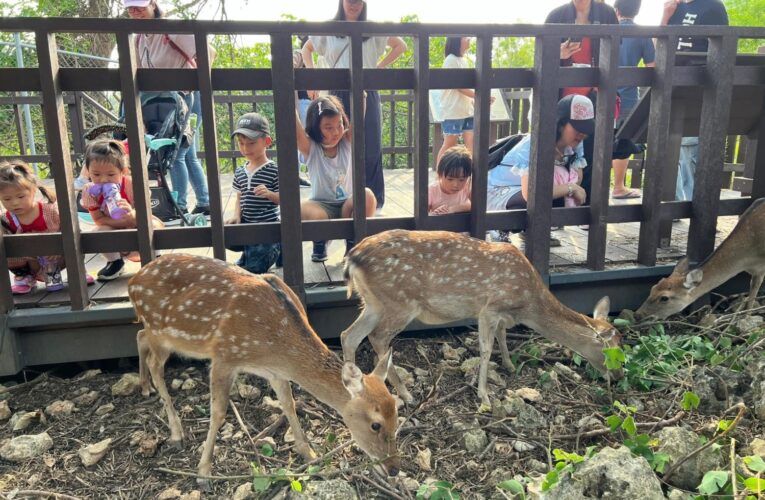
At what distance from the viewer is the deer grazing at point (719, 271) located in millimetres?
4754

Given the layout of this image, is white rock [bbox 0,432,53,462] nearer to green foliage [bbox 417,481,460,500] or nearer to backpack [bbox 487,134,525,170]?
green foliage [bbox 417,481,460,500]

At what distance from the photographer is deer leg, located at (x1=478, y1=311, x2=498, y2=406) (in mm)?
3850

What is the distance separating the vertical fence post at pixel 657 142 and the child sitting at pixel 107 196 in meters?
3.58

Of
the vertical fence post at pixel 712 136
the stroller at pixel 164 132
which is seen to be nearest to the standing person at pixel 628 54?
the vertical fence post at pixel 712 136

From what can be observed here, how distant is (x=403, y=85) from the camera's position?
416 cm

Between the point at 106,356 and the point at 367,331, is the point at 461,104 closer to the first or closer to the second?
A: the point at 367,331

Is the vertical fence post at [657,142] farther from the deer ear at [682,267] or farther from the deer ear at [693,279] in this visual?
the deer ear at [693,279]

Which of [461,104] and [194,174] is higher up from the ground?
[461,104]

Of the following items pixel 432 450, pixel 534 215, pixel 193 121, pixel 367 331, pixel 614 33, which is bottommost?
pixel 432 450

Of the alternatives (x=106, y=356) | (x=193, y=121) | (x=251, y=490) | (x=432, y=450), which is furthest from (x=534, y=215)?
(x=193, y=121)

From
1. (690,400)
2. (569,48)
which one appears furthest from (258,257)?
(569,48)

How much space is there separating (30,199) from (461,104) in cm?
439

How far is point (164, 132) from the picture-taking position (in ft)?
17.8

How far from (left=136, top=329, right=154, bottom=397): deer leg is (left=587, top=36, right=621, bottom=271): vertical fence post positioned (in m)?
3.14
